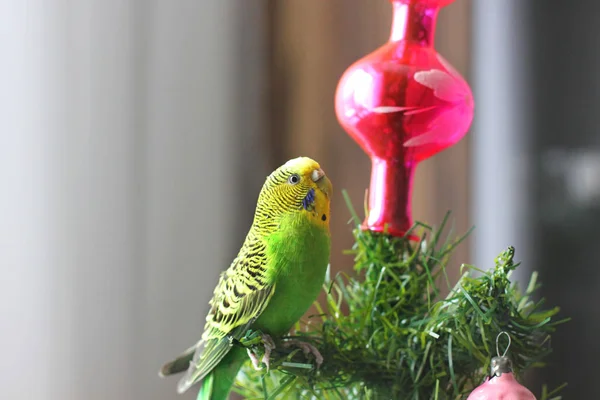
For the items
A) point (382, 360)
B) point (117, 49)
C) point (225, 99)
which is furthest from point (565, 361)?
point (117, 49)

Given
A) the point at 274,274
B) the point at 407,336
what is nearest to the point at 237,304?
the point at 274,274

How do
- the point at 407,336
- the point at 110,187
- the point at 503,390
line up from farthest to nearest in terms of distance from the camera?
the point at 110,187, the point at 407,336, the point at 503,390

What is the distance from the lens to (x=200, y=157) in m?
0.92

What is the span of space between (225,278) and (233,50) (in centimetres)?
55

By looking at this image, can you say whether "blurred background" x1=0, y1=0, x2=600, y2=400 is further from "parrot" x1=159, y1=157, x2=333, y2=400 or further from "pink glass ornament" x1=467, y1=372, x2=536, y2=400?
"pink glass ornament" x1=467, y1=372, x2=536, y2=400

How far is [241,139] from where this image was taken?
95 centimetres

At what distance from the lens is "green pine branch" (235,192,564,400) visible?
0.44m

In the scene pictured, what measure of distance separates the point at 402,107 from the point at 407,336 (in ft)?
0.60

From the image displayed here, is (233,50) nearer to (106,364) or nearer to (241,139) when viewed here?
(241,139)

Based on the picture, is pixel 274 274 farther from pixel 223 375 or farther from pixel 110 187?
pixel 110 187

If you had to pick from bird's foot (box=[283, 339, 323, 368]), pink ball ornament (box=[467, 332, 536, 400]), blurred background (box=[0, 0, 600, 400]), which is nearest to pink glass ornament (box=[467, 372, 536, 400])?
pink ball ornament (box=[467, 332, 536, 400])

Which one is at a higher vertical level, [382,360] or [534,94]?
[534,94]

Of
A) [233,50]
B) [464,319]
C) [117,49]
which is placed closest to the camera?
[464,319]

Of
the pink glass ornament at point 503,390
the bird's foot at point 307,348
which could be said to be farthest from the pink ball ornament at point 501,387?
the bird's foot at point 307,348
